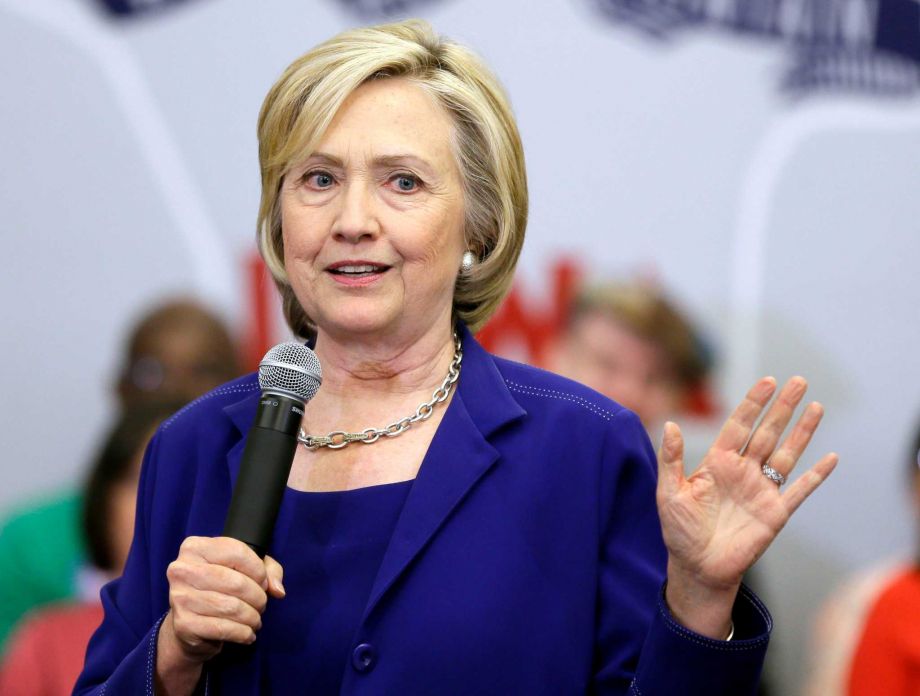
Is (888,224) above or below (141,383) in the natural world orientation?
above

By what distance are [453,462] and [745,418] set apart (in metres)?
0.42

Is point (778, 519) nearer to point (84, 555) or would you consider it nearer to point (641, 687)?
point (641, 687)

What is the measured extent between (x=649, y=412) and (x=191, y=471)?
2555 mm

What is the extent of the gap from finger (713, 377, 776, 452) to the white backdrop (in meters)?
2.58

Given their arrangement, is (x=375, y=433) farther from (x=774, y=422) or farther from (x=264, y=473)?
(x=774, y=422)

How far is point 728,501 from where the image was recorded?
1.70 meters

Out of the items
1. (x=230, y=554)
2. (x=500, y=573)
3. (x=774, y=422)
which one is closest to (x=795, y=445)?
(x=774, y=422)

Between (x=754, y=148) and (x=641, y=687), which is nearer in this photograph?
(x=641, y=687)

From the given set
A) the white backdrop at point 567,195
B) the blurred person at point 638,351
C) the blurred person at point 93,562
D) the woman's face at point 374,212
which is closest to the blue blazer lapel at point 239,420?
the woman's face at point 374,212

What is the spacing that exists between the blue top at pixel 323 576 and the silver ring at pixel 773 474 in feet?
1.66

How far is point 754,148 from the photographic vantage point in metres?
4.29

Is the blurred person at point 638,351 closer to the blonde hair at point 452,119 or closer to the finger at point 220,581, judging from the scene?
the blonde hair at point 452,119

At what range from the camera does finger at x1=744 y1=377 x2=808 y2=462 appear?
5.53ft

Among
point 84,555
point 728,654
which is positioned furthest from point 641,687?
point 84,555
